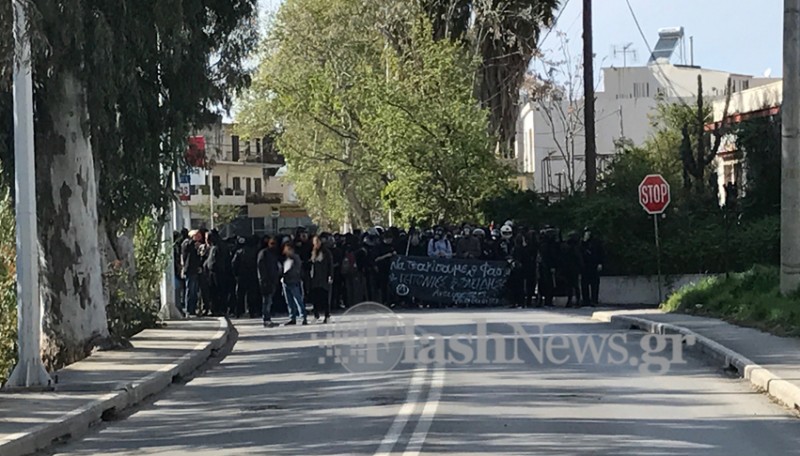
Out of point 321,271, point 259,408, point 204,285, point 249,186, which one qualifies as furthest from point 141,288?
point 249,186

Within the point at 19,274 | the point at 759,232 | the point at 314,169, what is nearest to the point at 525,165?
the point at 314,169

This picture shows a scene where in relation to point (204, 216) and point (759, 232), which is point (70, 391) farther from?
point (204, 216)

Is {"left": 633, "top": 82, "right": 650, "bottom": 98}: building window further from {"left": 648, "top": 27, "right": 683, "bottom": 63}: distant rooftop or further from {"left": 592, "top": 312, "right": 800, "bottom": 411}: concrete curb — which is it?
{"left": 592, "top": 312, "right": 800, "bottom": 411}: concrete curb

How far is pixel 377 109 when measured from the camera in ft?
140

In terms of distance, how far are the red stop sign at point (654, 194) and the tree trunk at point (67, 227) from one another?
1392cm

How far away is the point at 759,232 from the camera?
102 feet

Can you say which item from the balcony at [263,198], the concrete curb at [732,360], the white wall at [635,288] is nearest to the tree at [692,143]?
the white wall at [635,288]

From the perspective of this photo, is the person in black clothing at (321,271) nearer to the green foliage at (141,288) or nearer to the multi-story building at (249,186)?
the green foliage at (141,288)

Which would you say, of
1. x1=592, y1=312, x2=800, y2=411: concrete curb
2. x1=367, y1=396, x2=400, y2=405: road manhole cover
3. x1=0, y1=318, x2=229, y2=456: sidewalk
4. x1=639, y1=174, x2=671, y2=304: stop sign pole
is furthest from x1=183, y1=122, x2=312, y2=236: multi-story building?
x1=367, y1=396, x2=400, y2=405: road manhole cover

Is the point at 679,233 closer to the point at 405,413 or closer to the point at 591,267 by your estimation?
the point at 591,267

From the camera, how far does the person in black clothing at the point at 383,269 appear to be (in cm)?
3103

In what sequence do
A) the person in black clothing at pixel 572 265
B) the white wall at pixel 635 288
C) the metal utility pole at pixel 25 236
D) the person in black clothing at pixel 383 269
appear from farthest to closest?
1. the white wall at pixel 635 288
2. the person in black clothing at pixel 383 269
3. the person in black clothing at pixel 572 265
4. the metal utility pole at pixel 25 236

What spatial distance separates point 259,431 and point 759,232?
70.4ft

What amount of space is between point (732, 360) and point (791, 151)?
21.8 feet
